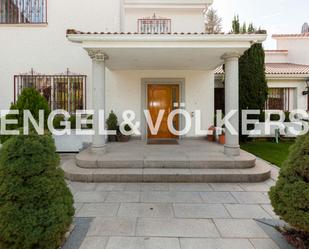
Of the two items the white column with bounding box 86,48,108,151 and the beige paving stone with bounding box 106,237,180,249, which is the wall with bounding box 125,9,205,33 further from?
the beige paving stone with bounding box 106,237,180,249

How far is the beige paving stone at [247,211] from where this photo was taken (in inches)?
160

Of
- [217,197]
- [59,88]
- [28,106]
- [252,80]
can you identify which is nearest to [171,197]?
[217,197]

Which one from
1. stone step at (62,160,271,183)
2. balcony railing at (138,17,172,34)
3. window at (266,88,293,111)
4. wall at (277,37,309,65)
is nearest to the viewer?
stone step at (62,160,271,183)

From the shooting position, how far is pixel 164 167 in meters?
6.34

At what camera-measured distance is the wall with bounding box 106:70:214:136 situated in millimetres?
9656

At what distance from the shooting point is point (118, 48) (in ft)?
21.2

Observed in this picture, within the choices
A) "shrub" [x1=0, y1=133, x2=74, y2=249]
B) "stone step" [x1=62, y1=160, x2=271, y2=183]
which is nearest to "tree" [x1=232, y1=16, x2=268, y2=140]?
"stone step" [x1=62, y1=160, x2=271, y2=183]

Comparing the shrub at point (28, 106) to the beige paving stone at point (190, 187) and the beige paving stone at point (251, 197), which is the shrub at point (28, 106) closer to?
the beige paving stone at point (190, 187)

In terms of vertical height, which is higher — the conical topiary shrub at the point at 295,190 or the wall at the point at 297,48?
the wall at the point at 297,48

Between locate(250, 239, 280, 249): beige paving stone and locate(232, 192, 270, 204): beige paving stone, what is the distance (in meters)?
1.42

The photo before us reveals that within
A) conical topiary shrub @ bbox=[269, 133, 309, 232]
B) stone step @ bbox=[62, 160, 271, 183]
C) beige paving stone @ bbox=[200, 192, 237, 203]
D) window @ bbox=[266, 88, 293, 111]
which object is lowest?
beige paving stone @ bbox=[200, 192, 237, 203]

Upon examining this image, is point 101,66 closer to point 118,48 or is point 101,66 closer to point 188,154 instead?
point 118,48

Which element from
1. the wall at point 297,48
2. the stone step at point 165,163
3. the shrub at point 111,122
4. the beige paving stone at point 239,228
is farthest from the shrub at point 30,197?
the wall at point 297,48

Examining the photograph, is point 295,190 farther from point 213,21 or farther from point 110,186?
point 213,21
